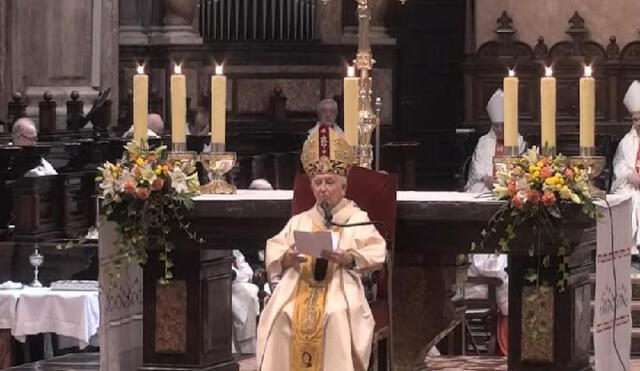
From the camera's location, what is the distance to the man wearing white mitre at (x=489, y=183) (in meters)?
12.3

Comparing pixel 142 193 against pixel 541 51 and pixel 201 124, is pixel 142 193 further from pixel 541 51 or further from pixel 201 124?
A: pixel 541 51

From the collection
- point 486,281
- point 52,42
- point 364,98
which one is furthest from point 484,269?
point 52,42

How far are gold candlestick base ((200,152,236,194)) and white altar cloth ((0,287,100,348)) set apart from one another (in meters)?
2.50

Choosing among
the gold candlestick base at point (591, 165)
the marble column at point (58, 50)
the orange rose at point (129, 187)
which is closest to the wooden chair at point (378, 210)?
the orange rose at point (129, 187)

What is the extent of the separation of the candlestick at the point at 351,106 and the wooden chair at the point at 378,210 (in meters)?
0.21

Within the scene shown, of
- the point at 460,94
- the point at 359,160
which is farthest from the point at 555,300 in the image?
the point at 460,94

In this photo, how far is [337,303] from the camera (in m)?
8.16

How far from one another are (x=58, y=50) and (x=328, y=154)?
11.2 meters

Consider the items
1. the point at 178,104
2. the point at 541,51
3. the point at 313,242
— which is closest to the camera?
the point at 313,242

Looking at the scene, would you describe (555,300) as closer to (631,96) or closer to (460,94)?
(631,96)

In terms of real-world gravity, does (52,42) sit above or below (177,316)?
above

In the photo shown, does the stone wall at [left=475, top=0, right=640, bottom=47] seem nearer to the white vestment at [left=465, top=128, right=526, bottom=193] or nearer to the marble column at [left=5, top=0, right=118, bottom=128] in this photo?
the white vestment at [left=465, top=128, right=526, bottom=193]

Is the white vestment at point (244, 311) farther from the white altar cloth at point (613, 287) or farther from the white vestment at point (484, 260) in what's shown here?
the white altar cloth at point (613, 287)

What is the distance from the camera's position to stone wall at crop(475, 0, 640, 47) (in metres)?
18.0
